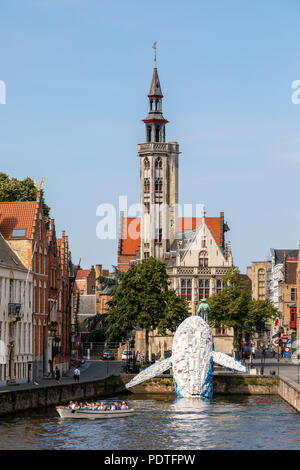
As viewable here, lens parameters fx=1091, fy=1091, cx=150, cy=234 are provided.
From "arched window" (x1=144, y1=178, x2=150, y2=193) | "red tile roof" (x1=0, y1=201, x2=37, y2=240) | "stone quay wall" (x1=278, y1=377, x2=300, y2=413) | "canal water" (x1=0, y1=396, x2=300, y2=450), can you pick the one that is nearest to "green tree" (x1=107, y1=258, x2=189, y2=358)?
"stone quay wall" (x1=278, y1=377, x2=300, y2=413)

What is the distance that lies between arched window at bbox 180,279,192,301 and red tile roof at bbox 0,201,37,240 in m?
57.2

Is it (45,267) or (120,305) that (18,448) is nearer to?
(45,267)

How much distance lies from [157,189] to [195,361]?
7003 cm

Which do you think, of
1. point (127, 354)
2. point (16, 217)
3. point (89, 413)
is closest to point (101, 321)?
point (127, 354)

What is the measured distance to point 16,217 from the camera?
313ft

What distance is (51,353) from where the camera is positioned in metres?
101

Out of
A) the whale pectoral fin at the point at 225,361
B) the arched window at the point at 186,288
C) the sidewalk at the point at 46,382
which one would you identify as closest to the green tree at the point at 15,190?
the sidewalk at the point at 46,382

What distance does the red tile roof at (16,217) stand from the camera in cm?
9394

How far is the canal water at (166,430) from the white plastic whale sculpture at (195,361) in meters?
4.33

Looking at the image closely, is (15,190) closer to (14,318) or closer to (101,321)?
(14,318)

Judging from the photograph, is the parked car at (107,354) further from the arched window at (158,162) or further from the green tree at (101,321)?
the arched window at (158,162)

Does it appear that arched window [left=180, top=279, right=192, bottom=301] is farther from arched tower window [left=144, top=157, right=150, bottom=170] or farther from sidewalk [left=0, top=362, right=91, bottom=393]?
sidewalk [left=0, top=362, right=91, bottom=393]
